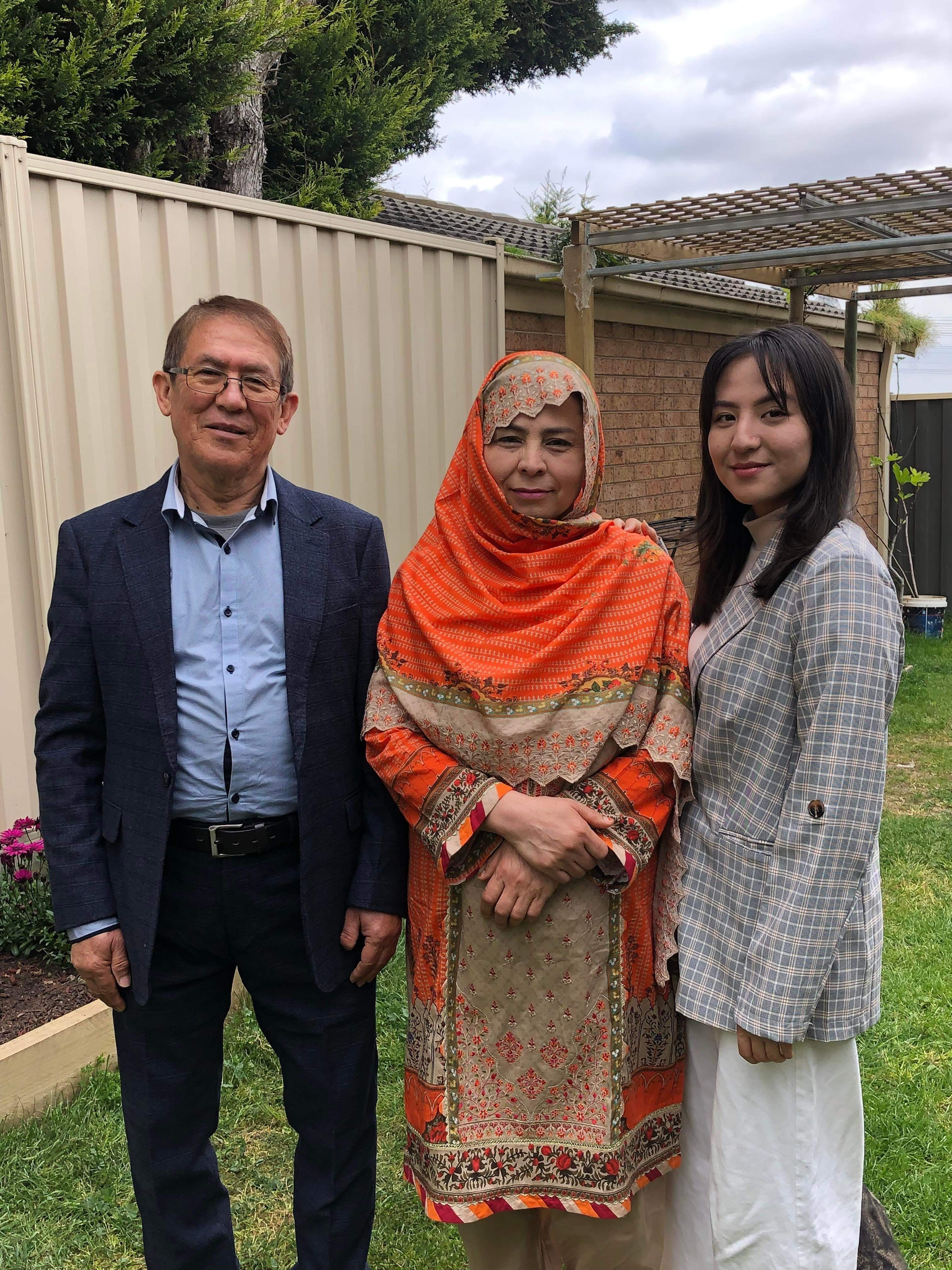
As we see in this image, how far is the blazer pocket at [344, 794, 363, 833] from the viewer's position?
2.12 m

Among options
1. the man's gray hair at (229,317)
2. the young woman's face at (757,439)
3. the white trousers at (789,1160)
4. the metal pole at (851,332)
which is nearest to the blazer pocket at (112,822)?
the man's gray hair at (229,317)

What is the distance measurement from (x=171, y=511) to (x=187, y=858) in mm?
682

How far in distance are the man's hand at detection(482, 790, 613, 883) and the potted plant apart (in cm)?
839

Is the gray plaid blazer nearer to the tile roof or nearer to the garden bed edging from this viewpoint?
the garden bed edging

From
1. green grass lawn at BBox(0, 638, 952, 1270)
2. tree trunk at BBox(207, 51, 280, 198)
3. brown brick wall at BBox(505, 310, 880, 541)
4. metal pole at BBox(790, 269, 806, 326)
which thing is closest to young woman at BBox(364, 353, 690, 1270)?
green grass lawn at BBox(0, 638, 952, 1270)

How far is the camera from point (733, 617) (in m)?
1.88

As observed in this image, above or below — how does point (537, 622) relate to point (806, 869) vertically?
above

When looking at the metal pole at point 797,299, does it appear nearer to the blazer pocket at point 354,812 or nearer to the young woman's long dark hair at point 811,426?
the young woman's long dark hair at point 811,426

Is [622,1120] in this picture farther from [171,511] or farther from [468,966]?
[171,511]

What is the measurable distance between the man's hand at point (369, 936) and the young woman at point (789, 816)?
604 millimetres

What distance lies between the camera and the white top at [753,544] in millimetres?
1868

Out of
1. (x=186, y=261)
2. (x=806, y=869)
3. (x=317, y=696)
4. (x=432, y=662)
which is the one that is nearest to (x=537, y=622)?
(x=432, y=662)

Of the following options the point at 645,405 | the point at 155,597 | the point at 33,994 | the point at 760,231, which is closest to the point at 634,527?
the point at 155,597

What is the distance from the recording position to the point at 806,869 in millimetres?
→ 1710
